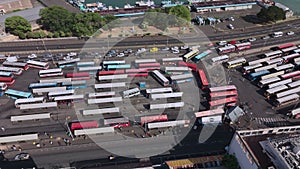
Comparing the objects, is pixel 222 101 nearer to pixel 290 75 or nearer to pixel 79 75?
pixel 290 75

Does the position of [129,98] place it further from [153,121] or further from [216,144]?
[216,144]

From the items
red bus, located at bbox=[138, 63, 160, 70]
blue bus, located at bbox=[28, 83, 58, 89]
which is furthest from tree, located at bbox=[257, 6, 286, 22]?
blue bus, located at bbox=[28, 83, 58, 89]

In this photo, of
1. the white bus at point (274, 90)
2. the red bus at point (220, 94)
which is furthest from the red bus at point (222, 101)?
the white bus at point (274, 90)

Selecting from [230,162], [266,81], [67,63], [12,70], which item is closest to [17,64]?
[12,70]

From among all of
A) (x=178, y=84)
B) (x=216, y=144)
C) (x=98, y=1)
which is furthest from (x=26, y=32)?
(x=216, y=144)

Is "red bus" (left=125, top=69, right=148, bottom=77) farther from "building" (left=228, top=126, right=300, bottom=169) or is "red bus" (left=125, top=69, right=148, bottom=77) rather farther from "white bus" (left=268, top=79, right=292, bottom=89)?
"white bus" (left=268, top=79, right=292, bottom=89)
